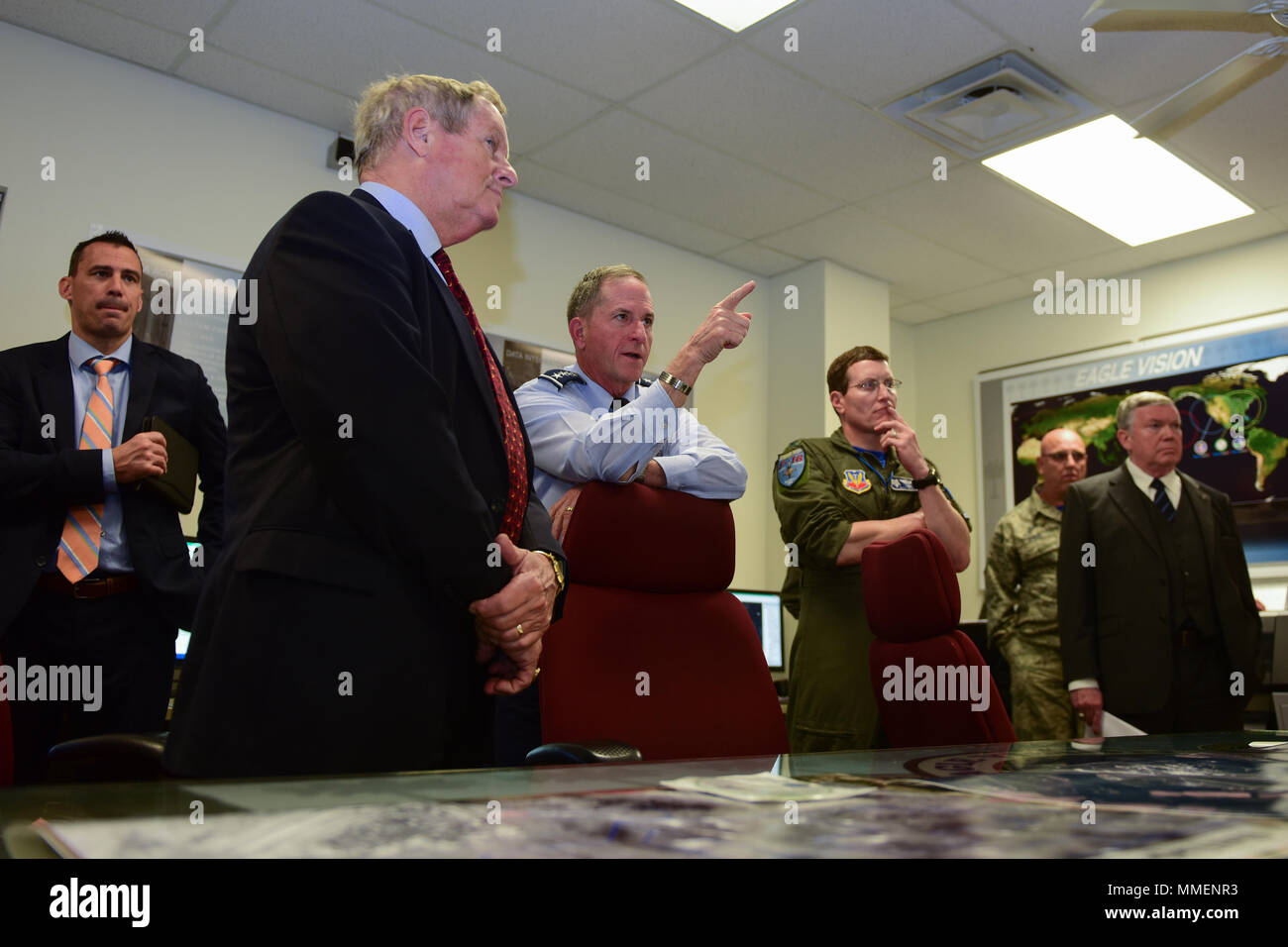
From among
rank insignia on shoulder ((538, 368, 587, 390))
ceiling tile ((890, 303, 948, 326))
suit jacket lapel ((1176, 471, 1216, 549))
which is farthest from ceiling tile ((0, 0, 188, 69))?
ceiling tile ((890, 303, 948, 326))

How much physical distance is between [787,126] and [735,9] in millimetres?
736

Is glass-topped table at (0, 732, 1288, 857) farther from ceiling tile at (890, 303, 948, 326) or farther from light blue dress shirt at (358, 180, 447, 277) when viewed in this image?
ceiling tile at (890, 303, 948, 326)

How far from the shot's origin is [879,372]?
266 cm

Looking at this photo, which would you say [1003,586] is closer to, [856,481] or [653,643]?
[856,481]

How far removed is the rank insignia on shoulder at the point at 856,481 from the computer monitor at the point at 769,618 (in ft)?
6.26

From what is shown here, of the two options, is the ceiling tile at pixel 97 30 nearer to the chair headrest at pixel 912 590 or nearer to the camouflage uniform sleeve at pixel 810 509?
the camouflage uniform sleeve at pixel 810 509

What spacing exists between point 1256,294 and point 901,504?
133 inches

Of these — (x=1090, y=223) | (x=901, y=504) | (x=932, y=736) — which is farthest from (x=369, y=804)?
(x=1090, y=223)

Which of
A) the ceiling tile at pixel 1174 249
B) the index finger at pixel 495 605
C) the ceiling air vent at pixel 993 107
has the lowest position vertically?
the index finger at pixel 495 605

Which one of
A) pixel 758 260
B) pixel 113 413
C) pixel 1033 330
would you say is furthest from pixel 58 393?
pixel 1033 330

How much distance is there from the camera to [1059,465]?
4266 millimetres

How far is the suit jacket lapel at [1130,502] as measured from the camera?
111 inches

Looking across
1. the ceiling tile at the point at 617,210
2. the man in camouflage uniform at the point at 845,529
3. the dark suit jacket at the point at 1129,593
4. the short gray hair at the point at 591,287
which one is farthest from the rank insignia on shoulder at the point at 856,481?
the ceiling tile at the point at 617,210
